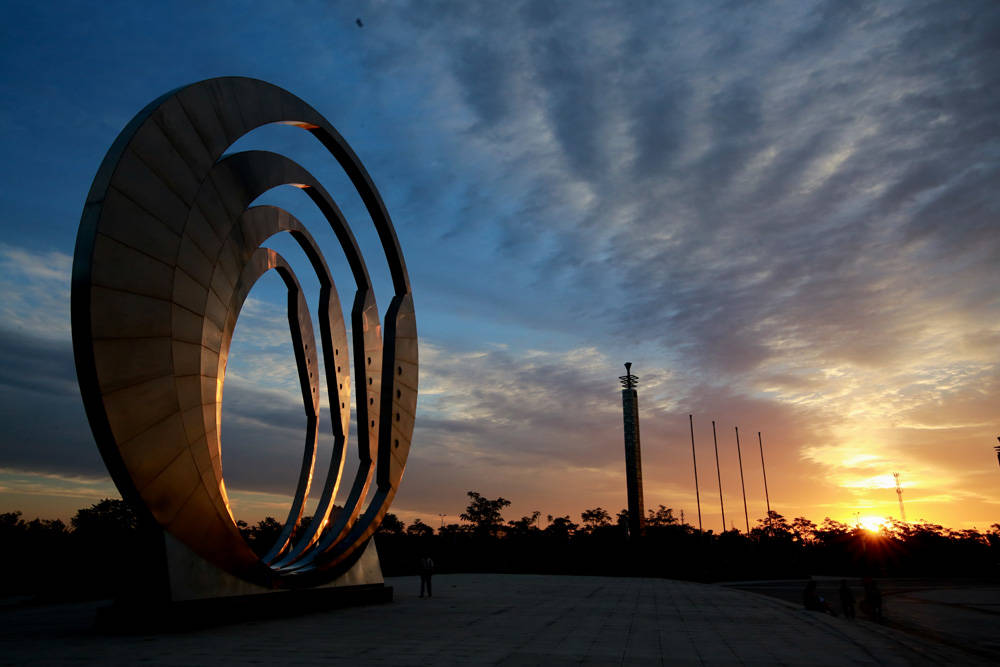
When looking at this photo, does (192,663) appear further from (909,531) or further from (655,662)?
(909,531)

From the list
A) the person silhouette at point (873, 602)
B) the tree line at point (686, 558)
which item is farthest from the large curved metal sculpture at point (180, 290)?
the tree line at point (686, 558)

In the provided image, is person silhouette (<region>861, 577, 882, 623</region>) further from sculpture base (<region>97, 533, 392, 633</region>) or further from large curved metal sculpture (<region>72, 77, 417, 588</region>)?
sculpture base (<region>97, 533, 392, 633</region>)

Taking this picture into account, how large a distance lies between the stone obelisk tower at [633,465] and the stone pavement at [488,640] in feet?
130

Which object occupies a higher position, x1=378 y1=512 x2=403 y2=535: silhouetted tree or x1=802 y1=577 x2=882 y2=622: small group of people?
x1=378 y1=512 x2=403 y2=535: silhouetted tree

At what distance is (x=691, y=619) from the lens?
599 inches

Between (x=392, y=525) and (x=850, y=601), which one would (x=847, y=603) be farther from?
(x=392, y=525)

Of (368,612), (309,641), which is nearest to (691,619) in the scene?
(368,612)

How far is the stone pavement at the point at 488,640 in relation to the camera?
8.60 metres

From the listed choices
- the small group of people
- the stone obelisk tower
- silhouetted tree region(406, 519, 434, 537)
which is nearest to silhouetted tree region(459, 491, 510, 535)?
silhouetted tree region(406, 519, 434, 537)

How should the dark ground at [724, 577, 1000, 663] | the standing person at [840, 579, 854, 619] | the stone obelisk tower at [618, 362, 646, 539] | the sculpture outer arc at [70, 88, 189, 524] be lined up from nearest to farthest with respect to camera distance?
the sculpture outer arc at [70, 88, 189, 524] → the dark ground at [724, 577, 1000, 663] → the standing person at [840, 579, 854, 619] → the stone obelisk tower at [618, 362, 646, 539]

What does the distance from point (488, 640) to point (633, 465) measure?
157 ft

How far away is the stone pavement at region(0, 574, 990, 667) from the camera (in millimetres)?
8602

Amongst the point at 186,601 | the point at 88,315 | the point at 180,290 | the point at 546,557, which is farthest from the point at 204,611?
the point at 546,557

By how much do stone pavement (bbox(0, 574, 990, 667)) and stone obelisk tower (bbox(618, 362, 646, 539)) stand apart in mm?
39562
